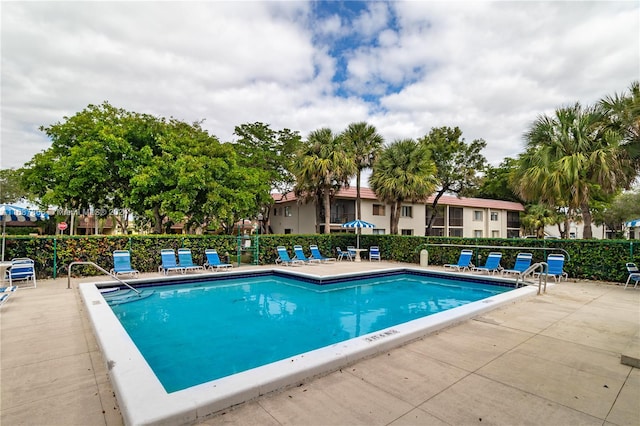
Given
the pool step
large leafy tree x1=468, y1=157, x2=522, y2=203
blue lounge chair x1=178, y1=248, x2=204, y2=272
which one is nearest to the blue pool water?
the pool step

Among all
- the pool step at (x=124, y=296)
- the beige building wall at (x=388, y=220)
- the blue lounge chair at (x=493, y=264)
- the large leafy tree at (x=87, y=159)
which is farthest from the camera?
the beige building wall at (x=388, y=220)

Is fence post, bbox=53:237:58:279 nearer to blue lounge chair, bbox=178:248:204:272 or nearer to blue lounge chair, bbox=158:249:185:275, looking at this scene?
blue lounge chair, bbox=158:249:185:275

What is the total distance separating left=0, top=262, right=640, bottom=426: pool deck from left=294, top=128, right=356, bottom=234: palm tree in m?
14.8

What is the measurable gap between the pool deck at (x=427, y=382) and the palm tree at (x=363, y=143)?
16661mm

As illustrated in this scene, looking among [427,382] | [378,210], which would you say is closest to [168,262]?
[427,382]

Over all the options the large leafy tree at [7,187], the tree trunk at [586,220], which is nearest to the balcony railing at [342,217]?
the tree trunk at [586,220]

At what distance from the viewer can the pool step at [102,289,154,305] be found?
8.73 meters

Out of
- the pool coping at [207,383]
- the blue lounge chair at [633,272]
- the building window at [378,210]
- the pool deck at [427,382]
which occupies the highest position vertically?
the building window at [378,210]

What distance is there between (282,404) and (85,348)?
3247 mm

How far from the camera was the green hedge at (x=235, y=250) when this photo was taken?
1077 centimetres

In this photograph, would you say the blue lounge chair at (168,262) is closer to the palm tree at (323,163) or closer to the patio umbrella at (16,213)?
the patio umbrella at (16,213)

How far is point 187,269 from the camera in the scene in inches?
499

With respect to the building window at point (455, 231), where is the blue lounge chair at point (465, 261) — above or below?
below

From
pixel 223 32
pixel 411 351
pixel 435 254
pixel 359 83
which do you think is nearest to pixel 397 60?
pixel 359 83
